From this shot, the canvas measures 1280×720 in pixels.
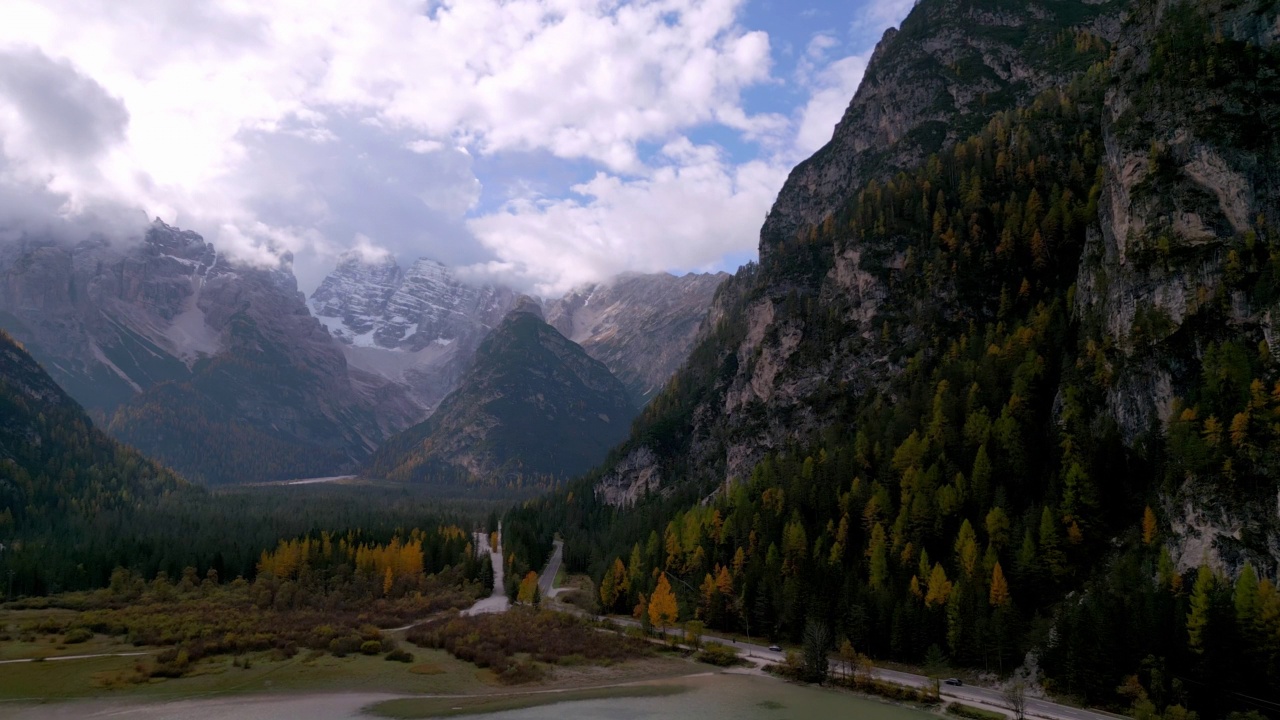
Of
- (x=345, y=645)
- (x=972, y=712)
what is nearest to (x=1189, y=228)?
(x=972, y=712)

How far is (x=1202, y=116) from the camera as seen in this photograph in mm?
97750

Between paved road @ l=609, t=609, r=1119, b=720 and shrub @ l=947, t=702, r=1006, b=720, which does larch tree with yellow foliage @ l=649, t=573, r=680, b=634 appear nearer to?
paved road @ l=609, t=609, r=1119, b=720

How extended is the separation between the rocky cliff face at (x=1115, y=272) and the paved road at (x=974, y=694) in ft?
60.6

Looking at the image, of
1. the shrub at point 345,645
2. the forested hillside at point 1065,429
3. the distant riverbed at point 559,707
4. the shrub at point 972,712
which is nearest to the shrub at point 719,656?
the forested hillside at point 1065,429

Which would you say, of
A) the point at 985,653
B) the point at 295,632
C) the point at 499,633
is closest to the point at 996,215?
the point at 985,653

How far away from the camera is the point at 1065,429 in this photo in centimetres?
10100

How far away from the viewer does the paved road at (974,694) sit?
2660 inches

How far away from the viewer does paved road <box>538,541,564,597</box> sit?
154m

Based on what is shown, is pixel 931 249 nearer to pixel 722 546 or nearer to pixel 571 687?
pixel 722 546

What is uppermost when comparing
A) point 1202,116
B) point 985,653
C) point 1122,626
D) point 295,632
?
point 1202,116

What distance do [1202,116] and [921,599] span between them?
68.7 m

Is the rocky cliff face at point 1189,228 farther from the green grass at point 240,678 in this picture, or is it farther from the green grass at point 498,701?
the green grass at point 240,678

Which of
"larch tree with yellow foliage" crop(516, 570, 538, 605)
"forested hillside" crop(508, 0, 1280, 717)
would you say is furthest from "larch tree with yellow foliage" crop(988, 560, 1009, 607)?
"larch tree with yellow foliage" crop(516, 570, 538, 605)

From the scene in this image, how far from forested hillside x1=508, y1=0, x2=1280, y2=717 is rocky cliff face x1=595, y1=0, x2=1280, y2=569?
37cm
